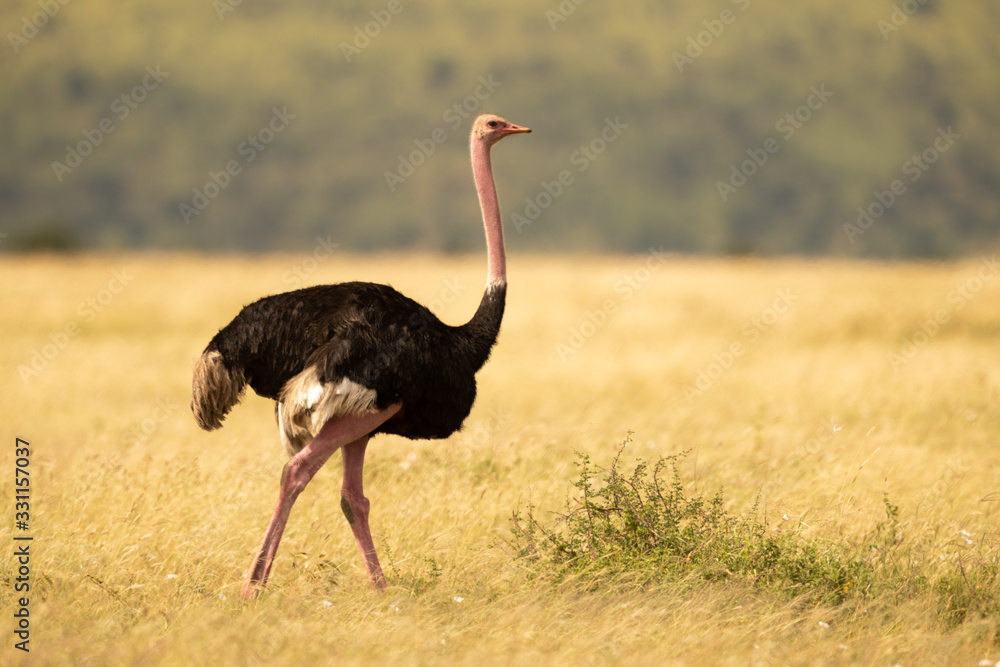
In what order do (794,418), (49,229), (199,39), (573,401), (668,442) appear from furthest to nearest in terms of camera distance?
(199,39)
(49,229)
(573,401)
(794,418)
(668,442)

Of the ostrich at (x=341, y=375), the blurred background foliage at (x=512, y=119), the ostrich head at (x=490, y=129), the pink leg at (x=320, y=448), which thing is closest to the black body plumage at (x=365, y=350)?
the ostrich at (x=341, y=375)

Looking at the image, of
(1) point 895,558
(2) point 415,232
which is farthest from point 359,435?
(2) point 415,232

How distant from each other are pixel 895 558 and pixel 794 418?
15.4ft

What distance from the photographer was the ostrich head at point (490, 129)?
656cm

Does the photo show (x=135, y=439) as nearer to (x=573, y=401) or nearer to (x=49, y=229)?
(x=573, y=401)

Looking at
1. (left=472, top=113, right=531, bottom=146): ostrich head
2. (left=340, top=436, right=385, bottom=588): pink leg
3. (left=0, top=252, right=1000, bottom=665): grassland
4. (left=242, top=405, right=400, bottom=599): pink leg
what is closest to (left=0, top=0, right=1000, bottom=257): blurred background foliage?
(left=0, top=252, right=1000, bottom=665): grassland

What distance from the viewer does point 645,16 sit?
175 metres

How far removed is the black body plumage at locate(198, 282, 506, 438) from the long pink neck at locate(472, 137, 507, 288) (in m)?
0.41

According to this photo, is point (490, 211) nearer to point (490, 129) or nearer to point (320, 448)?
point (490, 129)

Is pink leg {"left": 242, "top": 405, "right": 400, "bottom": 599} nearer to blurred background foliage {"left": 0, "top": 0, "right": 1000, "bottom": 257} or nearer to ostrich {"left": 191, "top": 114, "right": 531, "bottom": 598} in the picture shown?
ostrich {"left": 191, "top": 114, "right": 531, "bottom": 598}

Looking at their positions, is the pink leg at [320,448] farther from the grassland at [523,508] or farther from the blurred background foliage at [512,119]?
the blurred background foliage at [512,119]

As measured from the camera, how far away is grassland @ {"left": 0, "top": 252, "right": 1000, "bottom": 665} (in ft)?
15.9

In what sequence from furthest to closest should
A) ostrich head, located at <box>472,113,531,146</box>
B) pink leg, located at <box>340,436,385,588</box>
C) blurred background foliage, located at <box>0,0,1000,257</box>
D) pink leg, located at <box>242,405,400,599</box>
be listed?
blurred background foliage, located at <box>0,0,1000,257</box> < ostrich head, located at <box>472,113,531,146</box> < pink leg, located at <box>340,436,385,588</box> < pink leg, located at <box>242,405,400,599</box>

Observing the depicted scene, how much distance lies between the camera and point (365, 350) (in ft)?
18.1
